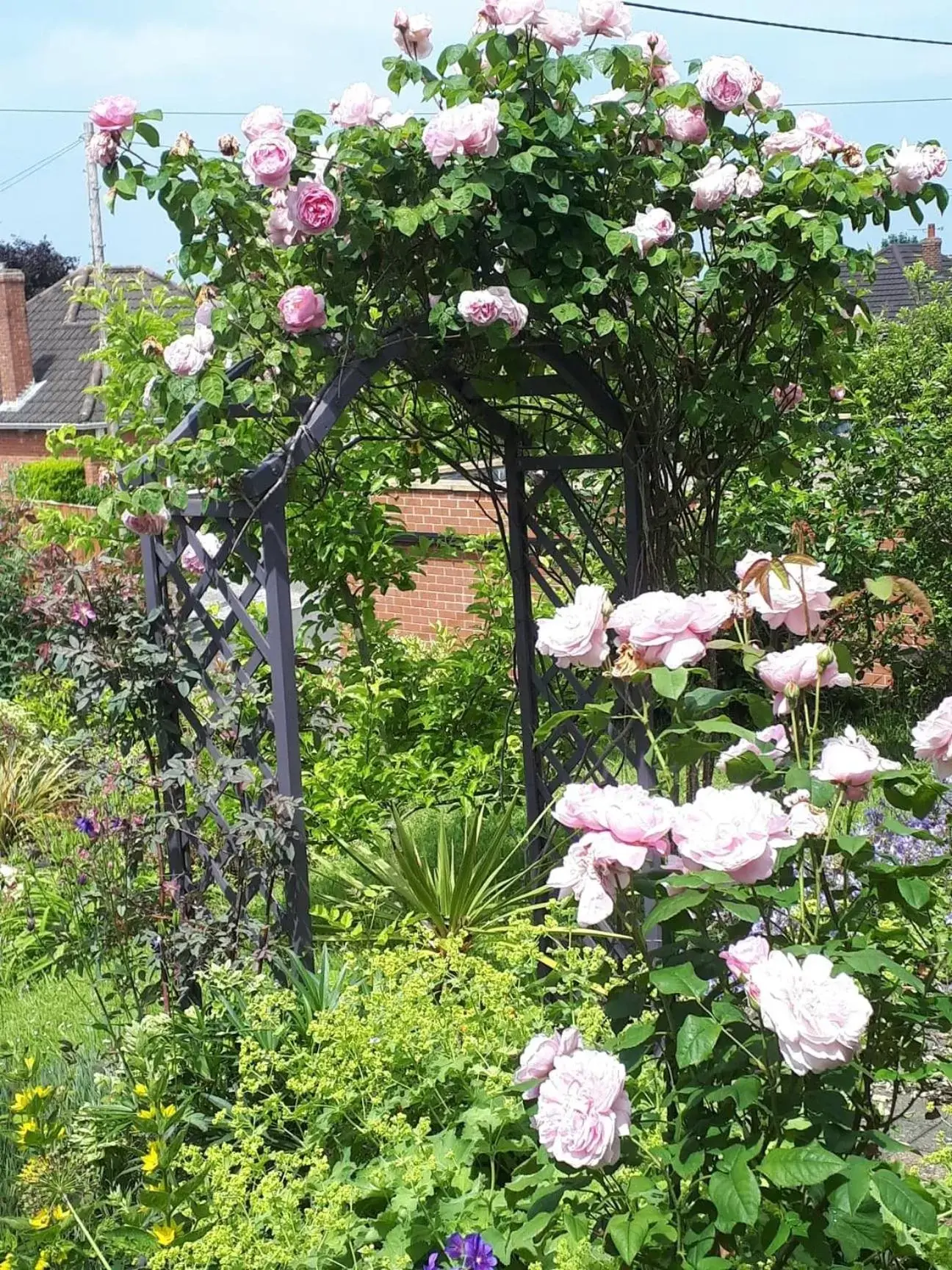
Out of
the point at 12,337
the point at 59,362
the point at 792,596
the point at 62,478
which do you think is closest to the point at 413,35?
the point at 792,596

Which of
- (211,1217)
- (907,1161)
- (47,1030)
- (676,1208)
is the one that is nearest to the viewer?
(676,1208)

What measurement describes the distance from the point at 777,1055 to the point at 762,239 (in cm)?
250

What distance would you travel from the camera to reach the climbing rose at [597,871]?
1.63 meters

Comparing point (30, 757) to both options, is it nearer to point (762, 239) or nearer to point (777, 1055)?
point (762, 239)

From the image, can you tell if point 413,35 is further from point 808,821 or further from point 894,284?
point 894,284

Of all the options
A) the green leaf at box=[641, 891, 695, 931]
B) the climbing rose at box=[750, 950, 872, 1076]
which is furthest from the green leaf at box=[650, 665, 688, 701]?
the climbing rose at box=[750, 950, 872, 1076]

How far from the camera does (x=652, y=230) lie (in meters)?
3.33

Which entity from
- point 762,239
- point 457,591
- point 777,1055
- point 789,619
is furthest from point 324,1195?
point 457,591

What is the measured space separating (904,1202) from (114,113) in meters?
2.94

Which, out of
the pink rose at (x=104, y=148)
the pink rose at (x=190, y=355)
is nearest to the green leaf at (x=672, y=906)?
the pink rose at (x=190, y=355)

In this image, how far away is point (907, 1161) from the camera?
10.3 ft

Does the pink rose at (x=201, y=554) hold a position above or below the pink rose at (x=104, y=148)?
below

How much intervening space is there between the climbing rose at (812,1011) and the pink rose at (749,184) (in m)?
2.52

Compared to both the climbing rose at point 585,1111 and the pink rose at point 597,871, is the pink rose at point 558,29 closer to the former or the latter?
the pink rose at point 597,871
